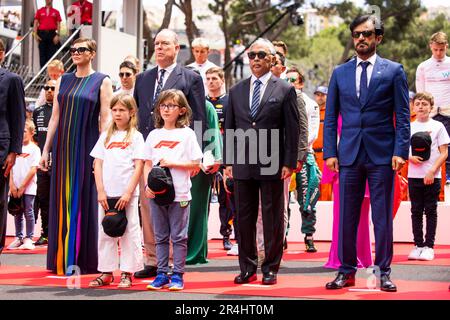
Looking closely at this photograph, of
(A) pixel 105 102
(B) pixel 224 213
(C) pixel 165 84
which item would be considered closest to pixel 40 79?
(B) pixel 224 213

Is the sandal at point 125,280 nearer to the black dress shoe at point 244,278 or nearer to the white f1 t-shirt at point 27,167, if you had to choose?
the black dress shoe at point 244,278

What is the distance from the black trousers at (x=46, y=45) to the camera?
1758 cm

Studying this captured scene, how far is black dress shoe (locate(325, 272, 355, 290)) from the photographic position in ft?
25.8

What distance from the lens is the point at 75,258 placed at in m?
8.86

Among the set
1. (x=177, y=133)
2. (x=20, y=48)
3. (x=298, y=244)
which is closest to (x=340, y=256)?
(x=177, y=133)

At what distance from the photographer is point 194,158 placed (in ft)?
26.4

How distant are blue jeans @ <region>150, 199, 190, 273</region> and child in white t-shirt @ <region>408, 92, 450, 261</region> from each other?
11.1 ft

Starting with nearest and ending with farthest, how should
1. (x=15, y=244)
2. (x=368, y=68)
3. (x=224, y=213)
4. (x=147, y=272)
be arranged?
(x=368, y=68)
(x=147, y=272)
(x=224, y=213)
(x=15, y=244)

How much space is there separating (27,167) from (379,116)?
5.44m

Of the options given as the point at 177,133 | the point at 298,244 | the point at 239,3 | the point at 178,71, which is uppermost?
the point at 239,3

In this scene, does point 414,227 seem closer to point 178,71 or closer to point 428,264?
point 428,264

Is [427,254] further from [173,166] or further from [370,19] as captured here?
[173,166]

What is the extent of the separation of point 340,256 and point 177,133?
1.71 meters

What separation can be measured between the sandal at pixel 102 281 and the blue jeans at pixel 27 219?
3.56 metres
